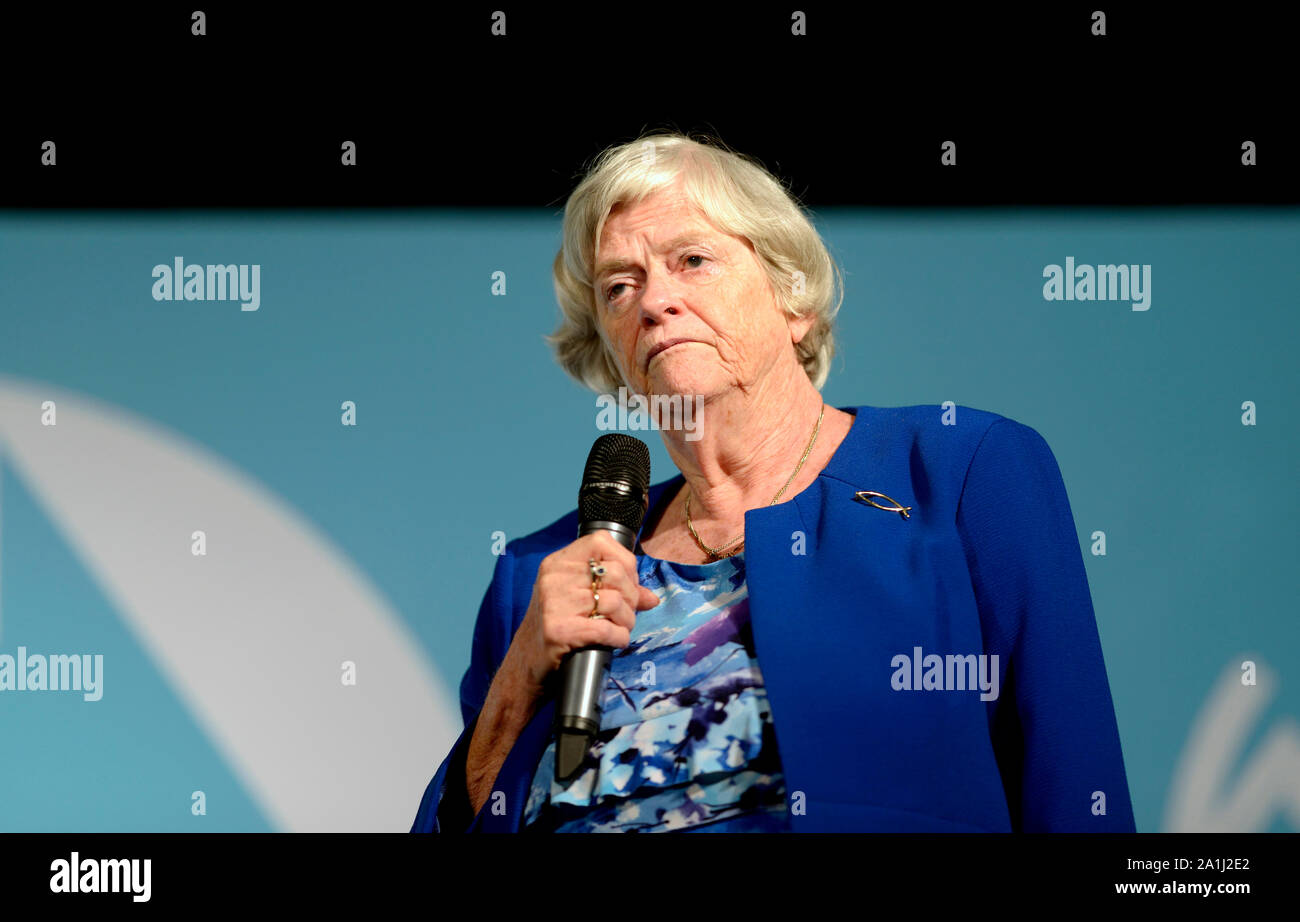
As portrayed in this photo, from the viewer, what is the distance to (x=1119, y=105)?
7.98 ft

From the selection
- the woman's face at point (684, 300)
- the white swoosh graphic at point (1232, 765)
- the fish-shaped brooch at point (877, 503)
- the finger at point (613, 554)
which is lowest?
the white swoosh graphic at point (1232, 765)

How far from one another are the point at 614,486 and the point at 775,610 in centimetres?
29

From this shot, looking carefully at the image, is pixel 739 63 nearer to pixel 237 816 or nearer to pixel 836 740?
pixel 836 740

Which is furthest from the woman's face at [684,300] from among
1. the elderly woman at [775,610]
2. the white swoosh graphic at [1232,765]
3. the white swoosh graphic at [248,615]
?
the white swoosh graphic at [1232,765]

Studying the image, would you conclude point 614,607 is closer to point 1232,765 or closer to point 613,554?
point 613,554

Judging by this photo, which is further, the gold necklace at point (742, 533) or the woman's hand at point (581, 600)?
the gold necklace at point (742, 533)

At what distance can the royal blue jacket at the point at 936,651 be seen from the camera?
1.78 metres

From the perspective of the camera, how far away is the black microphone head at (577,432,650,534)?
6.16 ft

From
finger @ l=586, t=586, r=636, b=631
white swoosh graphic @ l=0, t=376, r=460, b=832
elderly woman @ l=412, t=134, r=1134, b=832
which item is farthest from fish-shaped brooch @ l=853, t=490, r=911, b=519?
white swoosh graphic @ l=0, t=376, r=460, b=832

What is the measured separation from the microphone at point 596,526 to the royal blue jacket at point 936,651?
0.18 metres

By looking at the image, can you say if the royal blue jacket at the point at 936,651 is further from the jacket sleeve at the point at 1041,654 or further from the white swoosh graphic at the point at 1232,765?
the white swoosh graphic at the point at 1232,765

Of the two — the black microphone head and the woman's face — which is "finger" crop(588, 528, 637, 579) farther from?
the woman's face

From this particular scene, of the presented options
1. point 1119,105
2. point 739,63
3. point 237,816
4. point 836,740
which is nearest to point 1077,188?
point 1119,105
